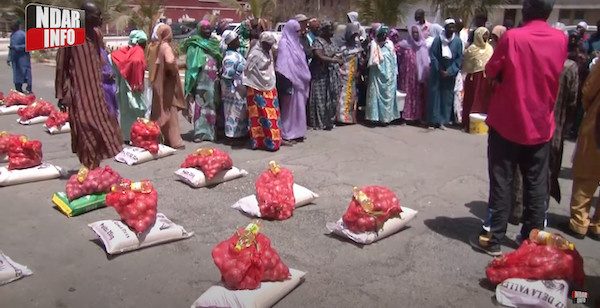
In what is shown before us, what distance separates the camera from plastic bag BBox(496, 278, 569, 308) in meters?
3.05

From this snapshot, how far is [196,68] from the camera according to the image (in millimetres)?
6840

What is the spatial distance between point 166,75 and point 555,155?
4.67 m

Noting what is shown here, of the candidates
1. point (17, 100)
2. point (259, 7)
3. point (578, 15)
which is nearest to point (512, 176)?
point (17, 100)

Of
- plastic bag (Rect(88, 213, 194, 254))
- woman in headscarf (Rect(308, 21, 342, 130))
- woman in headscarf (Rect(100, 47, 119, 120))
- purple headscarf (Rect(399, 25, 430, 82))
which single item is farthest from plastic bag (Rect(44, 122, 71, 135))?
purple headscarf (Rect(399, 25, 430, 82))

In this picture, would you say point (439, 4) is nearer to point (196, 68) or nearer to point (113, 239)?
point (196, 68)

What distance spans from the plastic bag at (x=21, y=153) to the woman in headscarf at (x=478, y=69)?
6009 millimetres

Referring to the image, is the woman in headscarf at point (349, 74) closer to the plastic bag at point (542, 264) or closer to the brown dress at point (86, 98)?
the brown dress at point (86, 98)

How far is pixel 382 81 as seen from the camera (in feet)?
27.7

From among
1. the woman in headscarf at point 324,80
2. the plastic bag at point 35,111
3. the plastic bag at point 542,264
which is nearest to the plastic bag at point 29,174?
the plastic bag at point 35,111

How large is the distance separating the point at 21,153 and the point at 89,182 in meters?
1.39

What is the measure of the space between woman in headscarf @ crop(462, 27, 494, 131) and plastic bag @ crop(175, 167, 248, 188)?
4161 mm

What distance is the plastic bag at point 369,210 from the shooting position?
3994mm

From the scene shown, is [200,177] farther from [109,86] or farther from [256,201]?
[109,86]

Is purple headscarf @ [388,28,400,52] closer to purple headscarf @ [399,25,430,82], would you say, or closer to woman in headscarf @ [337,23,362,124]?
purple headscarf @ [399,25,430,82]
